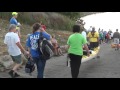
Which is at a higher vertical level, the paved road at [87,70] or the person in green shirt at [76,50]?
the person in green shirt at [76,50]

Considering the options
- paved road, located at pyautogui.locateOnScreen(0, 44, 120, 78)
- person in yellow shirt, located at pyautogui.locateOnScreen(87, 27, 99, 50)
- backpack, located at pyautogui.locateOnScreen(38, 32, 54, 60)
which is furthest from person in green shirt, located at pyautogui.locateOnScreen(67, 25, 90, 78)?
person in yellow shirt, located at pyautogui.locateOnScreen(87, 27, 99, 50)

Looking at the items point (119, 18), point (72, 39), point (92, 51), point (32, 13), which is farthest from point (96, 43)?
point (119, 18)

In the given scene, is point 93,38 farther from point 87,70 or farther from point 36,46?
point 36,46

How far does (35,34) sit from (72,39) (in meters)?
1.23

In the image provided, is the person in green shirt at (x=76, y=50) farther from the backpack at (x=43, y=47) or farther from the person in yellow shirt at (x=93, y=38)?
the person in yellow shirt at (x=93, y=38)

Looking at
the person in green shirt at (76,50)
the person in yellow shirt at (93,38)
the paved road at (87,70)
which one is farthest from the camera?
the person in yellow shirt at (93,38)

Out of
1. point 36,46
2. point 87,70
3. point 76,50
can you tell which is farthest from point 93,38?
point 36,46

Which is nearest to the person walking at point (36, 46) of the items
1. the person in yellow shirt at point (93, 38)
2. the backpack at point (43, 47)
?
the backpack at point (43, 47)

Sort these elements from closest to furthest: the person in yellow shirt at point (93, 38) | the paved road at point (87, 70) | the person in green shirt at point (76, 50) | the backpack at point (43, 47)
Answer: the backpack at point (43, 47) → the person in green shirt at point (76, 50) → the paved road at point (87, 70) → the person in yellow shirt at point (93, 38)

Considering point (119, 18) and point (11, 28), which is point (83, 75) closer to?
point (11, 28)

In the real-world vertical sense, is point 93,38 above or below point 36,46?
below

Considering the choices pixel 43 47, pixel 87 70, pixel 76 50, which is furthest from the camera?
pixel 87 70

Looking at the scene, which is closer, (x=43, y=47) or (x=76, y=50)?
(x=43, y=47)

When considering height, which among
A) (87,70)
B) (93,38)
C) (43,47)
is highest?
(43,47)
